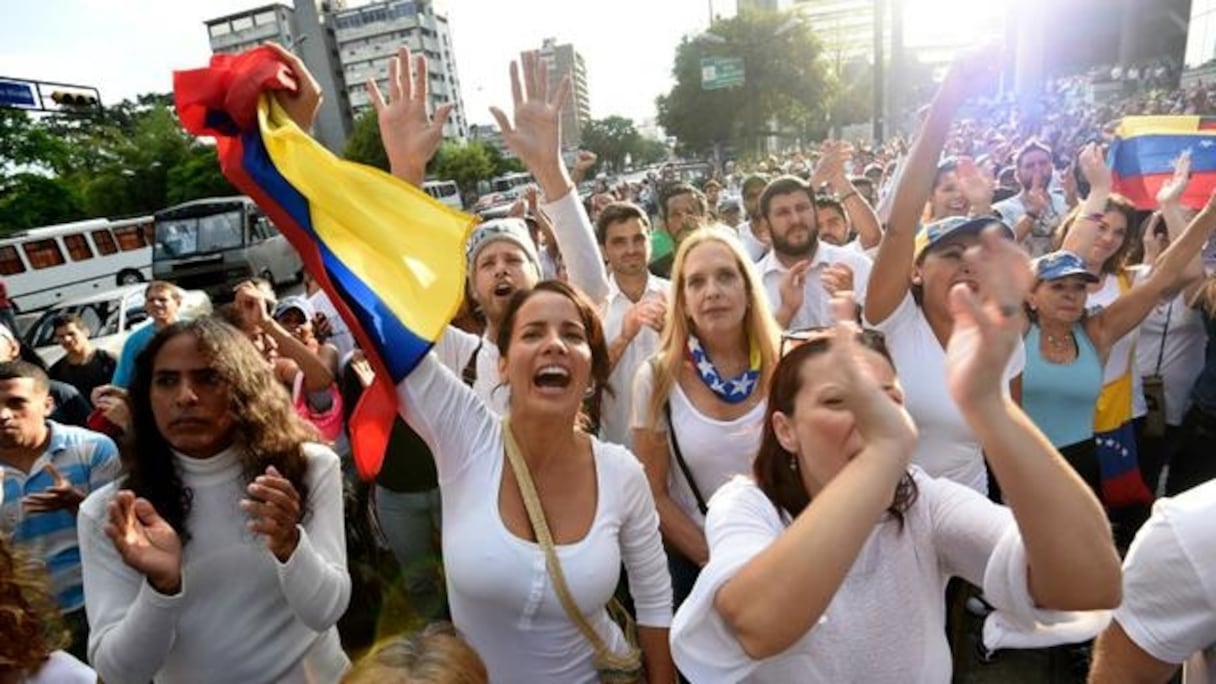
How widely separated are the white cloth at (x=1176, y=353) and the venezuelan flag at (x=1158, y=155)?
1.16 m

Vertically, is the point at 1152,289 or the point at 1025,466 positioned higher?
the point at 1025,466

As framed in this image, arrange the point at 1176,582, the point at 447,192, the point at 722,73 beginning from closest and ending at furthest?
the point at 1176,582 → the point at 722,73 → the point at 447,192

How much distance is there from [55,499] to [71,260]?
24330 millimetres

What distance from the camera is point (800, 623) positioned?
1.09 metres

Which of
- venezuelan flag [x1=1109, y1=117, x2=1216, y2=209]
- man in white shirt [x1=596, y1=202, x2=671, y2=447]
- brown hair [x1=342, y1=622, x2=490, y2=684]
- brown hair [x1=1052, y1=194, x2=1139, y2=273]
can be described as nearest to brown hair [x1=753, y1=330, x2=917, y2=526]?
brown hair [x1=342, y1=622, x2=490, y2=684]

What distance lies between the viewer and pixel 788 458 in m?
1.50

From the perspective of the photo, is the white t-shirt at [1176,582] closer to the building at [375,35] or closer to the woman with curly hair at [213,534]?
the woman with curly hair at [213,534]

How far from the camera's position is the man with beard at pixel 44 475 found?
2609 mm

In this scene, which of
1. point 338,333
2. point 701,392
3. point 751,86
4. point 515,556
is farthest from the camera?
point 751,86

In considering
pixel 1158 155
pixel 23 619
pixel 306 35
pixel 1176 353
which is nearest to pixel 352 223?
pixel 23 619

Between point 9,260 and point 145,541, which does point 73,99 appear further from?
point 145,541

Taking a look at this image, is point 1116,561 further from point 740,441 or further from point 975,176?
point 975,176

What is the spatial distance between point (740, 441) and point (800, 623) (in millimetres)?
1370

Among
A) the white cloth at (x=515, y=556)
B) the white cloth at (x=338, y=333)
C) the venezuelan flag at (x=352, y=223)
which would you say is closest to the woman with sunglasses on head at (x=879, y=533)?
the white cloth at (x=515, y=556)
